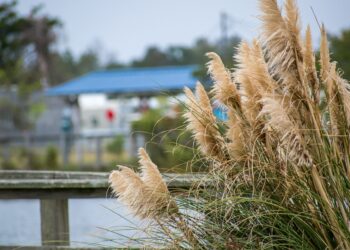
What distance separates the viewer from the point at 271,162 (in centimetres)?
349

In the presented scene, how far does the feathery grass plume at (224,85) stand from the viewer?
362cm

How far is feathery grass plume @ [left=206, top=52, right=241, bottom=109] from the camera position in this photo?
3623 millimetres

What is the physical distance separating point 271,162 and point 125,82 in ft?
143

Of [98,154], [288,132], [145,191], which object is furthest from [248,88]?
[98,154]

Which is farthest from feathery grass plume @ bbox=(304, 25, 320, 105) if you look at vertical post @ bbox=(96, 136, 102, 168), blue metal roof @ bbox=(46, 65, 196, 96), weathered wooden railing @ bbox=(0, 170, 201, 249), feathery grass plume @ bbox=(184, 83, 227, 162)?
blue metal roof @ bbox=(46, 65, 196, 96)

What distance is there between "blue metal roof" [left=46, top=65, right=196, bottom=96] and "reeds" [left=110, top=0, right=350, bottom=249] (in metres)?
35.9

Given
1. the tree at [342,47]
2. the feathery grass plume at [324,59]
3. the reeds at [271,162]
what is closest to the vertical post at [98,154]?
the tree at [342,47]

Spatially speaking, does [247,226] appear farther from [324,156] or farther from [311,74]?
[311,74]

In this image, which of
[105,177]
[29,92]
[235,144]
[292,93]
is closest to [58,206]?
[105,177]

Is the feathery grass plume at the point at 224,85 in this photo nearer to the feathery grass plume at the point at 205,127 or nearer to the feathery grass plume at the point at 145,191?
the feathery grass plume at the point at 205,127

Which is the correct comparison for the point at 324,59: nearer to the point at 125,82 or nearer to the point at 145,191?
the point at 145,191

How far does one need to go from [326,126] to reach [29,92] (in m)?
31.5

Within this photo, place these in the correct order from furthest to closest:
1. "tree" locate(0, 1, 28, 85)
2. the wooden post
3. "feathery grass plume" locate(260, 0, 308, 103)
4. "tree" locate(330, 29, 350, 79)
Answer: "tree" locate(0, 1, 28, 85) → "tree" locate(330, 29, 350, 79) → the wooden post → "feathery grass plume" locate(260, 0, 308, 103)

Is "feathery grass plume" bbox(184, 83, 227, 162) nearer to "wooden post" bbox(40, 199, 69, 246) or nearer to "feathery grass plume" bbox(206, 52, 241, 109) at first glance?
"feathery grass plume" bbox(206, 52, 241, 109)
